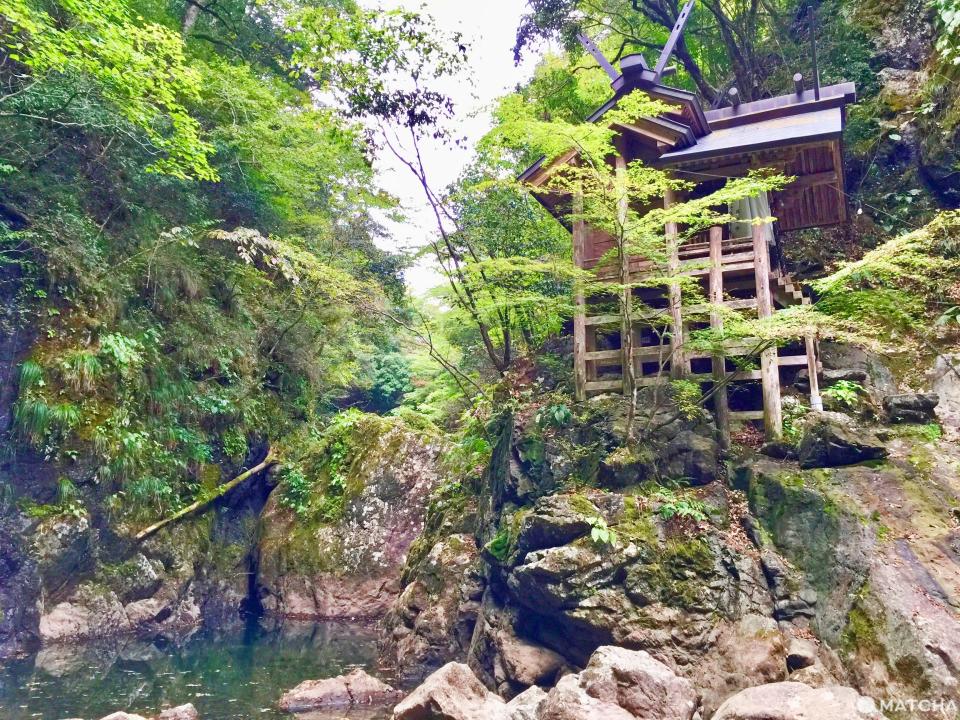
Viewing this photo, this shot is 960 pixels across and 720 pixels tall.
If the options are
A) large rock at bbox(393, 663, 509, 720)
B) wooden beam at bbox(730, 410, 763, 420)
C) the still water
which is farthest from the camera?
wooden beam at bbox(730, 410, 763, 420)

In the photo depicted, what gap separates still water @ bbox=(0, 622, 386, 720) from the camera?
330 inches

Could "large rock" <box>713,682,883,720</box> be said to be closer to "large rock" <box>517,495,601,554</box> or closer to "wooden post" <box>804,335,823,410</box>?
"large rock" <box>517,495,601,554</box>

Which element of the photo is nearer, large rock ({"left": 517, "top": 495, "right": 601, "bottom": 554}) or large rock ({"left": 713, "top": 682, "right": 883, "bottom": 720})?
large rock ({"left": 713, "top": 682, "right": 883, "bottom": 720})

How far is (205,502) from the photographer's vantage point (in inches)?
572

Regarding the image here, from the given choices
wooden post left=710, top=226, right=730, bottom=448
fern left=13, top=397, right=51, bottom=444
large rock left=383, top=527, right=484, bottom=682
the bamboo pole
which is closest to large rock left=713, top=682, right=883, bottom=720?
wooden post left=710, top=226, right=730, bottom=448

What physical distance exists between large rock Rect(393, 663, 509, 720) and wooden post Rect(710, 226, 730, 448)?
5581mm

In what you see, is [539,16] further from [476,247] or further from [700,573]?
[700,573]

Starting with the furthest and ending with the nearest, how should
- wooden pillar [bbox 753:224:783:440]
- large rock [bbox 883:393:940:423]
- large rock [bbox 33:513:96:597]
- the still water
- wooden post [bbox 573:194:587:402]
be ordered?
1. large rock [bbox 33:513:96:597]
2. wooden post [bbox 573:194:587:402]
3. wooden pillar [bbox 753:224:783:440]
4. large rock [bbox 883:393:940:423]
5. the still water

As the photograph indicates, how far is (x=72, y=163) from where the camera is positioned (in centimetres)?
1272

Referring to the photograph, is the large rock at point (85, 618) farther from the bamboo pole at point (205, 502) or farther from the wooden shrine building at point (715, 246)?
the wooden shrine building at point (715, 246)

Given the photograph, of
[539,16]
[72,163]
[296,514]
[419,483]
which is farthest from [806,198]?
[72,163]

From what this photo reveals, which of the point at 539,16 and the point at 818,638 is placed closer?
the point at 818,638

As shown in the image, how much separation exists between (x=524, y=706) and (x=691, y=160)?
9.45m

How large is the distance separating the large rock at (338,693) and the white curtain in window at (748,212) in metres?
10.9
